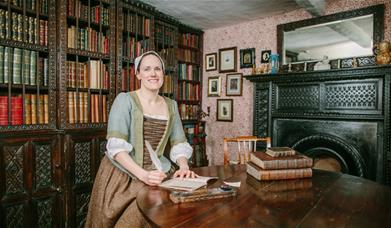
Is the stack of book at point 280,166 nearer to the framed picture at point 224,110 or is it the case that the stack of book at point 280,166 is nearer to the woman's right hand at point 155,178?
the woman's right hand at point 155,178

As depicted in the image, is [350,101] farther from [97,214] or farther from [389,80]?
[97,214]

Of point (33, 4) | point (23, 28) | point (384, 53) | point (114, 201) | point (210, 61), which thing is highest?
point (33, 4)

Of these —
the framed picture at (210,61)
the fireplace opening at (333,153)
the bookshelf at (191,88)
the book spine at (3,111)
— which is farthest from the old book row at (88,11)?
the fireplace opening at (333,153)

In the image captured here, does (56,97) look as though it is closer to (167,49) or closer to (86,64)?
(86,64)

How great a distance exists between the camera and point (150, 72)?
1.73 metres

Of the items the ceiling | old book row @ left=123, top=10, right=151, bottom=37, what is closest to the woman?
old book row @ left=123, top=10, right=151, bottom=37

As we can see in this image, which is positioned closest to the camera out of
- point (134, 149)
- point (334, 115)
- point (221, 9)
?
point (134, 149)

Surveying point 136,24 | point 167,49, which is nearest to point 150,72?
point 136,24

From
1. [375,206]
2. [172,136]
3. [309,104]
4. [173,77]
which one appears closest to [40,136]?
[172,136]

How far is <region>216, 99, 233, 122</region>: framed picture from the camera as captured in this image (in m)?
4.38

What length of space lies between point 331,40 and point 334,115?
0.95 metres

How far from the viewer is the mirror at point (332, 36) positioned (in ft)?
10.1

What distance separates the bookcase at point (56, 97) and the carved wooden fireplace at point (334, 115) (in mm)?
1854

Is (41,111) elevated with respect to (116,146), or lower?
elevated
